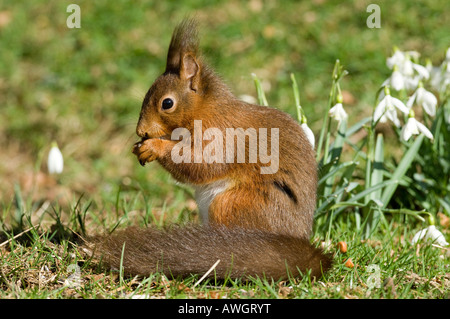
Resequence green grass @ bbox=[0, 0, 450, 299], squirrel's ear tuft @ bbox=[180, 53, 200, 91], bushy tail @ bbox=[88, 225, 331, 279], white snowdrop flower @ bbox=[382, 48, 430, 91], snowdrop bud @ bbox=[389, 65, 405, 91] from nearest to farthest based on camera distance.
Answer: bushy tail @ bbox=[88, 225, 331, 279] → squirrel's ear tuft @ bbox=[180, 53, 200, 91] → snowdrop bud @ bbox=[389, 65, 405, 91] → white snowdrop flower @ bbox=[382, 48, 430, 91] → green grass @ bbox=[0, 0, 450, 299]

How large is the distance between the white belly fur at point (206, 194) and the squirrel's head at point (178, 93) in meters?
0.31

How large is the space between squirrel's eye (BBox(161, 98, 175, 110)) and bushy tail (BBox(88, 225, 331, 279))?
0.62 m

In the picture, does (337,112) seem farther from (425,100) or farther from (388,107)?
(425,100)

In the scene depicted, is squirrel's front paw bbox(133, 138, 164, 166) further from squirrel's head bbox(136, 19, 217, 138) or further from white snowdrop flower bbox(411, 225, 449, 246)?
white snowdrop flower bbox(411, 225, 449, 246)

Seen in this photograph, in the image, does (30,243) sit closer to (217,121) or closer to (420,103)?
(217,121)

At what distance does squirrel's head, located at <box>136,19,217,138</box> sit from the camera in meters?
2.92

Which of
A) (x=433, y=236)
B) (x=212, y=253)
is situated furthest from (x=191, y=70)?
(x=433, y=236)

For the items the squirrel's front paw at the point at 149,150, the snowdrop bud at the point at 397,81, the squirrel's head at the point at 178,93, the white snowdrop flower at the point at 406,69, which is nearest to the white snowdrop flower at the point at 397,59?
the white snowdrop flower at the point at 406,69

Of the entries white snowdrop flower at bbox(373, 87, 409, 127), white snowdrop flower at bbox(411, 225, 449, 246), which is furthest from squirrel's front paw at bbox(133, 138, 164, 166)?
white snowdrop flower at bbox(411, 225, 449, 246)

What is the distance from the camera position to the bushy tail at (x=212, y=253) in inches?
98.3

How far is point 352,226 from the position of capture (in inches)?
138

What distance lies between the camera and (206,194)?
2.94 metres

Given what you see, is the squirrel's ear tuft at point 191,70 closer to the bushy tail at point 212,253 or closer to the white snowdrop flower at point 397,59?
the bushy tail at point 212,253
